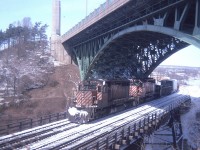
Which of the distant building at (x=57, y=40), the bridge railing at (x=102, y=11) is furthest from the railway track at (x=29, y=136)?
the distant building at (x=57, y=40)

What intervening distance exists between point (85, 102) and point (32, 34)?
2491 inches

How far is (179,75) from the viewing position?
134 m

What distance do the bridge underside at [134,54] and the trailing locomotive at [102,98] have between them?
5197 millimetres

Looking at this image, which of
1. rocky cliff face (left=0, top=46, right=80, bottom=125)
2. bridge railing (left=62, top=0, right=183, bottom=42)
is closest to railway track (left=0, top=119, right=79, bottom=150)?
bridge railing (left=62, top=0, right=183, bottom=42)

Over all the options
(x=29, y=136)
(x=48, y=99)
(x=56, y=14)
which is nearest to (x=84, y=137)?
(x=29, y=136)

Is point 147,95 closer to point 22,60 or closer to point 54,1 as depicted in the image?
point 22,60

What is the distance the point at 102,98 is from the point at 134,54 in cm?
1871

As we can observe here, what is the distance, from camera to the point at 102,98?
21.6m

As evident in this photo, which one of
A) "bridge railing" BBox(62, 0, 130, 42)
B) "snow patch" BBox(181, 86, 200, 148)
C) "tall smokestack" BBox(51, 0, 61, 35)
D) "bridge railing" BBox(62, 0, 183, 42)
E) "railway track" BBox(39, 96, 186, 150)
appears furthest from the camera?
"tall smokestack" BBox(51, 0, 61, 35)

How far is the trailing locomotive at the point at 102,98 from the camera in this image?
20.1m

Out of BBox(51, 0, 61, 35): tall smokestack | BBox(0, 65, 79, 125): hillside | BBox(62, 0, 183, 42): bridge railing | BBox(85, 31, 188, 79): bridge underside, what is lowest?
BBox(0, 65, 79, 125): hillside

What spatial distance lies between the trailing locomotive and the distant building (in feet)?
114

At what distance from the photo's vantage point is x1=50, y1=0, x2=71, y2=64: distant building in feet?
206

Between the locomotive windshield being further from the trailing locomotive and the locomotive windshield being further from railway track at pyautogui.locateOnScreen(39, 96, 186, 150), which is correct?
railway track at pyautogui.locateOnScreen(39, 96, 186, 150)
